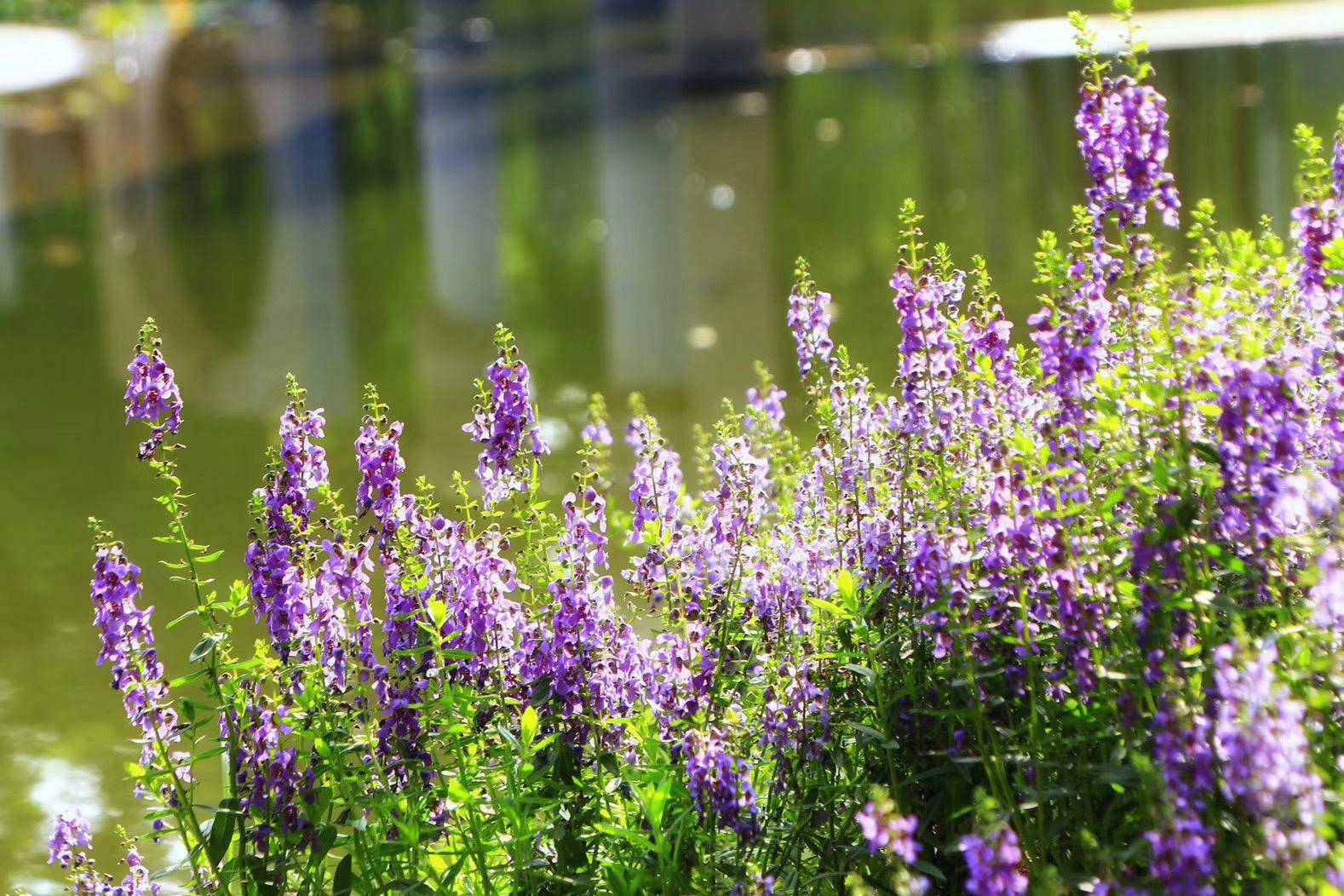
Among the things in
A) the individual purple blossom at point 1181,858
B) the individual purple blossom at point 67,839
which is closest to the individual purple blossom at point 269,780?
the individual purple blossom at point 67,839

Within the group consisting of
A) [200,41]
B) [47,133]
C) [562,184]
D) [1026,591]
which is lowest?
[1026,591]

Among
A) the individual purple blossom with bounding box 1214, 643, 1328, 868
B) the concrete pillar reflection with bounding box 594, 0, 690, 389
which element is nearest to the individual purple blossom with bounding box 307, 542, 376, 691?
the individual purple blossom with bounding box 1214, 643, 1328, 868

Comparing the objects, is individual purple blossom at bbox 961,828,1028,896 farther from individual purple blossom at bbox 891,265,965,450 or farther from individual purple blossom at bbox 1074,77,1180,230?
individual purple blossom at bbox 1074,77,1180,230

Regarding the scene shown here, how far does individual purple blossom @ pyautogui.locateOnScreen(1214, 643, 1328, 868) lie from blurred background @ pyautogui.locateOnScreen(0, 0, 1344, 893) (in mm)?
3074

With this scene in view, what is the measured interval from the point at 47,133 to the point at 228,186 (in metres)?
1.80

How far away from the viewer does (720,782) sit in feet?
8.47

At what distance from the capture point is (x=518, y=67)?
19.9m

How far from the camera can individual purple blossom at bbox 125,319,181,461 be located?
294 cm

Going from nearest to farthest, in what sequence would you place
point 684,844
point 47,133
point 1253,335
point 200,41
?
point 1253,335 → point 684,844 → point 47,133 → point 200,41

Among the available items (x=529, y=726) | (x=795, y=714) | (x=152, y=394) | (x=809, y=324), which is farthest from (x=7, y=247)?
(x=795, y=714)

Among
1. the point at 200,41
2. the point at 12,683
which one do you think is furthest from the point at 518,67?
the point at 12,683

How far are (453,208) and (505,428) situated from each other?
31.6 ft

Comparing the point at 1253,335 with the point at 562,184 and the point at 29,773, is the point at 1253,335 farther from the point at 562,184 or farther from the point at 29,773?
the point at 562,184

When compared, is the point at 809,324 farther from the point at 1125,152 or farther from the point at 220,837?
the point at 220,837
